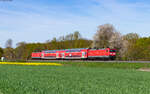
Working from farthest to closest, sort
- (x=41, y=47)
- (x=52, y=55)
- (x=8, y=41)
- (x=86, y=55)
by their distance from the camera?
(x=8, y=41)
(x=41, y=47)
(x=52, y=55)
(x=86, y=55)

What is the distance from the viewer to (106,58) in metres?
50.9

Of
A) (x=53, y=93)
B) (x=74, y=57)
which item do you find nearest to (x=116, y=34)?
(x=74, y=57)

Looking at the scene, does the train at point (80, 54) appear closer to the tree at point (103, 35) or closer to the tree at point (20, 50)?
the tree at point (103, 35)

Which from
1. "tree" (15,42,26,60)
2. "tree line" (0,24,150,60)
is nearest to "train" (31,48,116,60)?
"tree line" (0,24,150,60)

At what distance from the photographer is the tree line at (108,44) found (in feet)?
200

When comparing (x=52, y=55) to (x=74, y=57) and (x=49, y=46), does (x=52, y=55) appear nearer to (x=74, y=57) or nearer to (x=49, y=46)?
(x=74, y=57)

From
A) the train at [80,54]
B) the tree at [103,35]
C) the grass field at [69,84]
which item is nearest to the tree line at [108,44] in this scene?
the tree at [103,35]

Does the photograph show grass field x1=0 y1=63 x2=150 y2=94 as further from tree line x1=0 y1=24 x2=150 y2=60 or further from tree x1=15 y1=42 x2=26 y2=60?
tree x1=15 y1=42 x2=26 y2=60

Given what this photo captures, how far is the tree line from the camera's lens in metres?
60.9

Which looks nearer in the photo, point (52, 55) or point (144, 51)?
point (144, 51)

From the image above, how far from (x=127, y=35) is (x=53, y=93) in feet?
260

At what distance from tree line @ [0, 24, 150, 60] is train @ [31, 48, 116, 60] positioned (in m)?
9.39

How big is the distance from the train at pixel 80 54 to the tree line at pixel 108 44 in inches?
369

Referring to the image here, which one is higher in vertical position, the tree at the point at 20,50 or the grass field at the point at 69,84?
the tree at the point at 20,50
